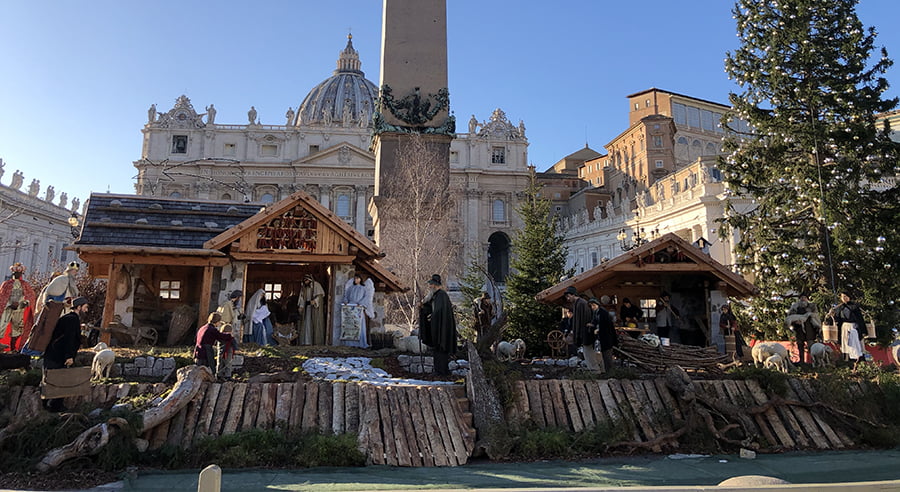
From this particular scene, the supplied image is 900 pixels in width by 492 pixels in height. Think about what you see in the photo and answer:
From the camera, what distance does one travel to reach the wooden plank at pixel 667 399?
7838 millimetres

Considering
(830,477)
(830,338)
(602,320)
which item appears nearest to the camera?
(830,477)

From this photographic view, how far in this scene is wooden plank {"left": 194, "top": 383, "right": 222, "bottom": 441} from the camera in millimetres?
6801

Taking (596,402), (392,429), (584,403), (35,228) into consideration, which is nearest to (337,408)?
(392,429)

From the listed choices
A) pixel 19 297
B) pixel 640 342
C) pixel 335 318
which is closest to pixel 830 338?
pixel 640 342

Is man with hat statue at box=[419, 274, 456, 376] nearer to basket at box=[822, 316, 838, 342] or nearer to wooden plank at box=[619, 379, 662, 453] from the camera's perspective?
wooden plank at box=[619, 379, 662, 453]

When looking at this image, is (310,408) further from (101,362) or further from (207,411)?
(101,362)

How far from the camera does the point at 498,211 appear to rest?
225 feet

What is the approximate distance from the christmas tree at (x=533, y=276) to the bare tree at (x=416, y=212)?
2512 millimetres

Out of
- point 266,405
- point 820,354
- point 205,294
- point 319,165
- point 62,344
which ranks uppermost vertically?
point 319,165

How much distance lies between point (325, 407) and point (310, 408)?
0.59 ft

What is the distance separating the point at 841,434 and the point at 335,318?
32.0ft

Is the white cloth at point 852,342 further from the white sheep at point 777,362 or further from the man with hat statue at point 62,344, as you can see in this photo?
the man with hat statue at point 62,344

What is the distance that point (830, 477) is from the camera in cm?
611

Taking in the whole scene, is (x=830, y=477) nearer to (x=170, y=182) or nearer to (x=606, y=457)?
(x=606, y=457)
